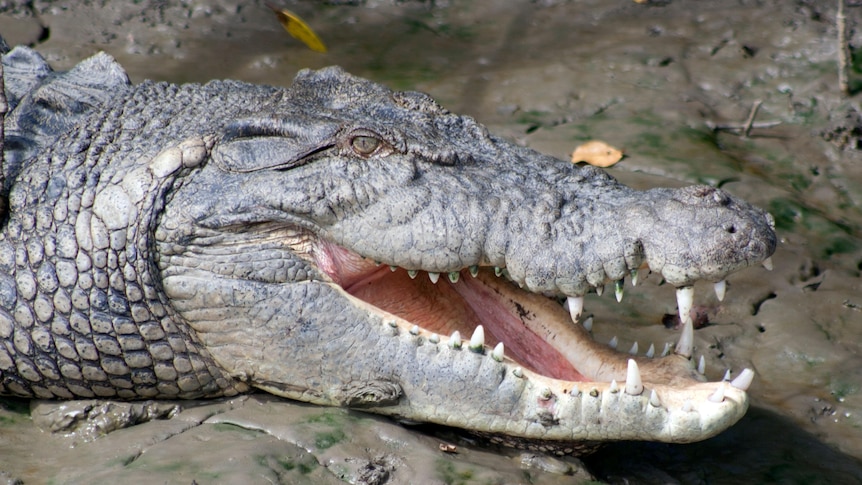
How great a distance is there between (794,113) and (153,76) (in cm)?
419

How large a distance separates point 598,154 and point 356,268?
255 cm

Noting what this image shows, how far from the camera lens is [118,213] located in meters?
3.05

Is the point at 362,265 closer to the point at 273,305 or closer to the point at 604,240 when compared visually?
the point at 273,305

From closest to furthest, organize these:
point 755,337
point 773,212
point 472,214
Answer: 1. point 472,214
2. point 755,337
3. point 773,212

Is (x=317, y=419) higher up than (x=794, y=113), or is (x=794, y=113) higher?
(x=317, y=419)

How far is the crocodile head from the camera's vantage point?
2.75m

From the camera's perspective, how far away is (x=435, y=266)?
114 inches

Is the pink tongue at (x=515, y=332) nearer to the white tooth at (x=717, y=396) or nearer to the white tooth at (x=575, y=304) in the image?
the white tooth at (x=575, y=304)

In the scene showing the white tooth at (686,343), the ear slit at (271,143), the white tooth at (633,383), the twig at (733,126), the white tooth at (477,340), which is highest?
the ear slit at (271,143)

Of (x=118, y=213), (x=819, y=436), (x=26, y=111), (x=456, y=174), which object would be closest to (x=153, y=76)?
(x=26, y=111)

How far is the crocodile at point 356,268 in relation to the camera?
2.78 m

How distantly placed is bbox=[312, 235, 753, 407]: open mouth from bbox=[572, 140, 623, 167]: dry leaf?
208cm

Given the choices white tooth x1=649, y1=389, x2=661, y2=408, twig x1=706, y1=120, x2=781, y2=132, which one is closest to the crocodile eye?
white tooth x1=649, y1=389, x2=661, y2=408

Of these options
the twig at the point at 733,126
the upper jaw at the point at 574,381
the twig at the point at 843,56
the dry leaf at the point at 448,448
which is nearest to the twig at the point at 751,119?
the twig at the point at 733,126
